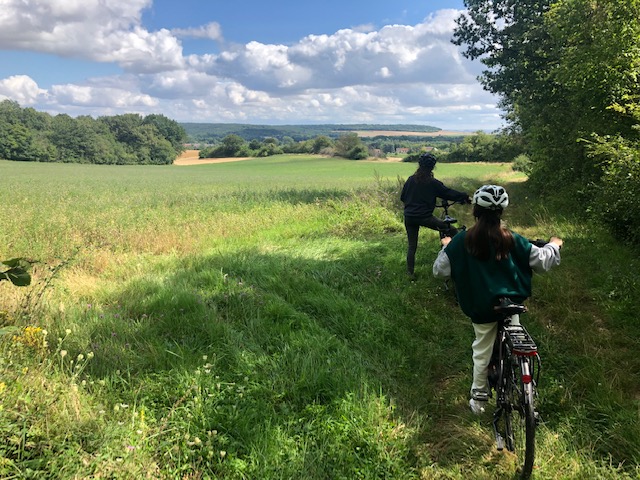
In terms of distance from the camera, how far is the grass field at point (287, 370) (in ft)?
8.75

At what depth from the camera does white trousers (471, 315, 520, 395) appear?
3020 mm

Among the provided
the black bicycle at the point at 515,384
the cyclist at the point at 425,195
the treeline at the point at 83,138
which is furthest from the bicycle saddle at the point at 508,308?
the treeline at the point at 83,138

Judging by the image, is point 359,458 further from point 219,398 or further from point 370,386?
point 219,398

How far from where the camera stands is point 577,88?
35.7ft

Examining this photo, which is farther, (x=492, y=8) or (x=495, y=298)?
(x=492, y=8)

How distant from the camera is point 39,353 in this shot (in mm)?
3396

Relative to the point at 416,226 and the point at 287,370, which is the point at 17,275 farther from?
the point at 416,226

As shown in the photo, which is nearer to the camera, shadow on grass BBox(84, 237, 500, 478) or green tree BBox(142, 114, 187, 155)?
shadow on grass BBox(84, 237, 500, 478)

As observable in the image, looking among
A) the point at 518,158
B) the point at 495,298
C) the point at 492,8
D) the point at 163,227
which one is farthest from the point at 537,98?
the point at 518,158

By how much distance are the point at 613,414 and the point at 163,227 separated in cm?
954

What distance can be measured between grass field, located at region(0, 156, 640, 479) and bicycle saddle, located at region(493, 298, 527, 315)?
106 centimetres

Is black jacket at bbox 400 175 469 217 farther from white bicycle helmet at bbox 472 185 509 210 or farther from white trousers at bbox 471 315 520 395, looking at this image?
white trousers at bbox 471 315 520 395

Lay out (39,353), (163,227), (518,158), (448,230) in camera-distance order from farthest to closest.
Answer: (518,158) → (163,227) → (448,230) → (39,353)

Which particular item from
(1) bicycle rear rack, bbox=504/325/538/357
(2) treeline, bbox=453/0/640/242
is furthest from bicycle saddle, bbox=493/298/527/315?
(2) treeline, bbox=453/0/640/242
